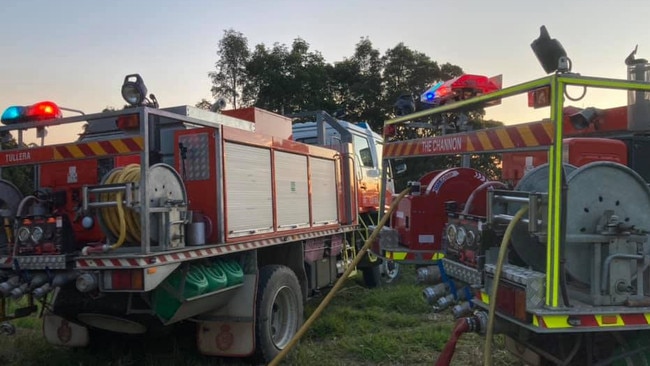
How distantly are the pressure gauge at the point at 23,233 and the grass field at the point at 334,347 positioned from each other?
1.67 metres

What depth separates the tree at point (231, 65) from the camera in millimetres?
25453

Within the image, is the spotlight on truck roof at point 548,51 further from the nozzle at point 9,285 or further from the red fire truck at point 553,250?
the nozzle at point 9,285

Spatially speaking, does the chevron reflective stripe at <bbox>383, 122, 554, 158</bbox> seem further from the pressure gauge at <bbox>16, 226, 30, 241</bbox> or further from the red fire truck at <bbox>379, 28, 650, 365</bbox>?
the pressure gauge at <bbox>16, 226, 30, 241</bbox>

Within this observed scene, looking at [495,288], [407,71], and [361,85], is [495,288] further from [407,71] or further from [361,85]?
[407,71]

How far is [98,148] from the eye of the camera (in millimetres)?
4605

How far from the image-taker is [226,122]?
246 inches

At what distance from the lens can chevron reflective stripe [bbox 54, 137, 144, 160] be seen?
4.29m

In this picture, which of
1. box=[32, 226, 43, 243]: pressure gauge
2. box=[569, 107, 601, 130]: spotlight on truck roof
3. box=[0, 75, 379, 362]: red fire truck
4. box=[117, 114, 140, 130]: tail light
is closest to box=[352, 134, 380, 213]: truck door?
box=[0, 75, 379, 362]: red fire truck

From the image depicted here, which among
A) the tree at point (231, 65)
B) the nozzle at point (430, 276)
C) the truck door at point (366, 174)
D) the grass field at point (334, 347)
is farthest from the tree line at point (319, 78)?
the nozzle at point (430, 276)

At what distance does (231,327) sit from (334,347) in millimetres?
1338

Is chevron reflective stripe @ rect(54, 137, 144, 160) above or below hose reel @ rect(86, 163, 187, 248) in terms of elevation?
above

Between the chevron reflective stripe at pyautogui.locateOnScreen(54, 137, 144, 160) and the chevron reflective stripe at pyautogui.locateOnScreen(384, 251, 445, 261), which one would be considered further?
the chevron reflective stripe at pyautogui.locateOnScreen(384, 251, 445, 261)

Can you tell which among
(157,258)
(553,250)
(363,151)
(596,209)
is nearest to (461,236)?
(596,209)

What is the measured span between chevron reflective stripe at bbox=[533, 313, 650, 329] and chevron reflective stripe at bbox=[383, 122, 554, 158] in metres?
0.97
